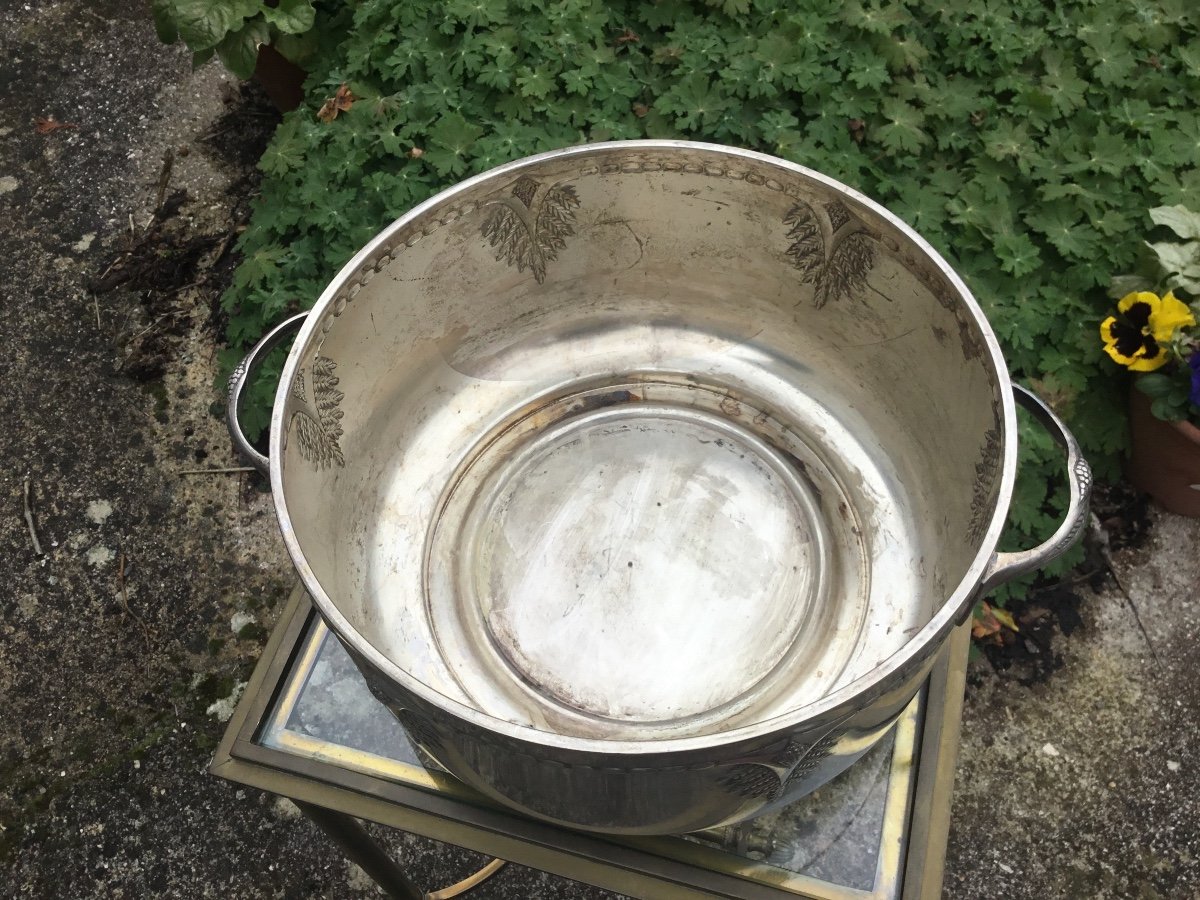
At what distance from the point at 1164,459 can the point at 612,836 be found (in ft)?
5.12

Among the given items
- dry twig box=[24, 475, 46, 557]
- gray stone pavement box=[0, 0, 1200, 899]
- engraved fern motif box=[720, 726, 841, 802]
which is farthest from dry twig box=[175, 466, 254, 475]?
engraved fern motif box=[720, 726, 841, 802]

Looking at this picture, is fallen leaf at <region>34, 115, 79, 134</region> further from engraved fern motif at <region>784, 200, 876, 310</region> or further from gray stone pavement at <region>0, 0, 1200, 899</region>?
engraved fern motif at <region>784, 200, 876, 310</region>

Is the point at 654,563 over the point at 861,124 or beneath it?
beneath

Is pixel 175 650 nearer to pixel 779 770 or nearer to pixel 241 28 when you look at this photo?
pixel 241 28

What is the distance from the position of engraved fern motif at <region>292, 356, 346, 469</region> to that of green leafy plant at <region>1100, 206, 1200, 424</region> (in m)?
1.55

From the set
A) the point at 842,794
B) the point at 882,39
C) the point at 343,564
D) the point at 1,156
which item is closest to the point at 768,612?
the point at 842,794

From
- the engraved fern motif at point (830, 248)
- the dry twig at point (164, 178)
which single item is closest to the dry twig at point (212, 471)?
the dry twig at point (164, 178)

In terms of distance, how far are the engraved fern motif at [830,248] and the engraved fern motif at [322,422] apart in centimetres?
73

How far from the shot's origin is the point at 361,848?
1.43 m

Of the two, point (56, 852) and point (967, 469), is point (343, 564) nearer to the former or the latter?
point (967, 469)

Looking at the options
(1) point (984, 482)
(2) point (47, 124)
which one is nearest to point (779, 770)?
(1) point (984, 482)

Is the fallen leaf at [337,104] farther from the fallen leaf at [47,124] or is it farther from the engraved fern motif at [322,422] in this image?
the fallen leaf at [47,124]

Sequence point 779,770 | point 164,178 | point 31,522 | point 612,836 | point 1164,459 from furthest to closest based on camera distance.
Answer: point 164,178 < point 31,522 < point 1164,459 < point 612,836 < point 779,770

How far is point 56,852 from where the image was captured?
1870mm
